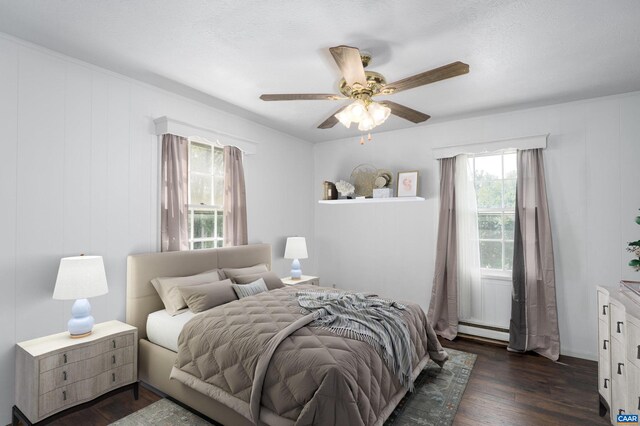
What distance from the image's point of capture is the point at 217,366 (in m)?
2.18

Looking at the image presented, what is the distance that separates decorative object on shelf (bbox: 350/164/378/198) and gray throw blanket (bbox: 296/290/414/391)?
2.15 metres

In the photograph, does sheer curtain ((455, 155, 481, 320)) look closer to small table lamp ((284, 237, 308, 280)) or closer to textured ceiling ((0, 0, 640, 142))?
textured ceiling ((0, 0, 640, 142))

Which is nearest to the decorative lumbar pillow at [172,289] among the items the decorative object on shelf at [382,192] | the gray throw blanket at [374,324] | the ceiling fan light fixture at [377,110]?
the gray throw blanket at [374,324]

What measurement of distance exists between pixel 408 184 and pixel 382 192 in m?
0.36

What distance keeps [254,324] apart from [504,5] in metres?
2.61

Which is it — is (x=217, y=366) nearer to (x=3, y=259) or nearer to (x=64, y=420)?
(x=64, y=420)

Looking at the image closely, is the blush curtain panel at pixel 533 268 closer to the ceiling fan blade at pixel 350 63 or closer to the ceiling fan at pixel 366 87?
the ceiling fan at pixel 366 87

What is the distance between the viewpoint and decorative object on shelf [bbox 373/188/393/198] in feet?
14.4

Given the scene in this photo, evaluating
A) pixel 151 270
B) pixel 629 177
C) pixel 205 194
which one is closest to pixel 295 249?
pixel 205 194

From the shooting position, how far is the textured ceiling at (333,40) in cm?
192

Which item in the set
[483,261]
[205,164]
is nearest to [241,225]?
[205,164]

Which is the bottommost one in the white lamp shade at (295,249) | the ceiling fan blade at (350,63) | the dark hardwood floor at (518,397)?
the dark hardwood floor at (518,397)

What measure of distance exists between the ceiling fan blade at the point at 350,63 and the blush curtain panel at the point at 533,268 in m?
2.58

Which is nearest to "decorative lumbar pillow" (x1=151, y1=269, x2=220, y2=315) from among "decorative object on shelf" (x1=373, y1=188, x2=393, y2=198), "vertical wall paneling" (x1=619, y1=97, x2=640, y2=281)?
"decorative object on shelf" (x1=373, y1=188, x2=393, y2=198)
